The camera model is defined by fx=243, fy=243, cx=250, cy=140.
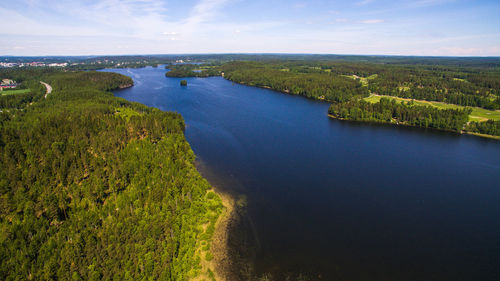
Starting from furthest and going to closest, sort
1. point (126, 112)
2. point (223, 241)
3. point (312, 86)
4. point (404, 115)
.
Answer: point (312, 86), point (404, 115), point (126, 112), point (223, 241)

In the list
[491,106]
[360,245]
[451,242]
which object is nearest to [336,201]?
[360,245]

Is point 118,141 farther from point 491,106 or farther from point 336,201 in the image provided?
point 491,106

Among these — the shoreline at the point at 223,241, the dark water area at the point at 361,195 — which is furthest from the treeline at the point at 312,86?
the shoreline at the point at 223,241

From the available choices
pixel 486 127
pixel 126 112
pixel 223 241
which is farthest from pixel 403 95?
pixel 223 241

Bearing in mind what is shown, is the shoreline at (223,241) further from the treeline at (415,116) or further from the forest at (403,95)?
the forest at (403,95)

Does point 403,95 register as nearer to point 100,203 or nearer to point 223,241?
point 223,241
